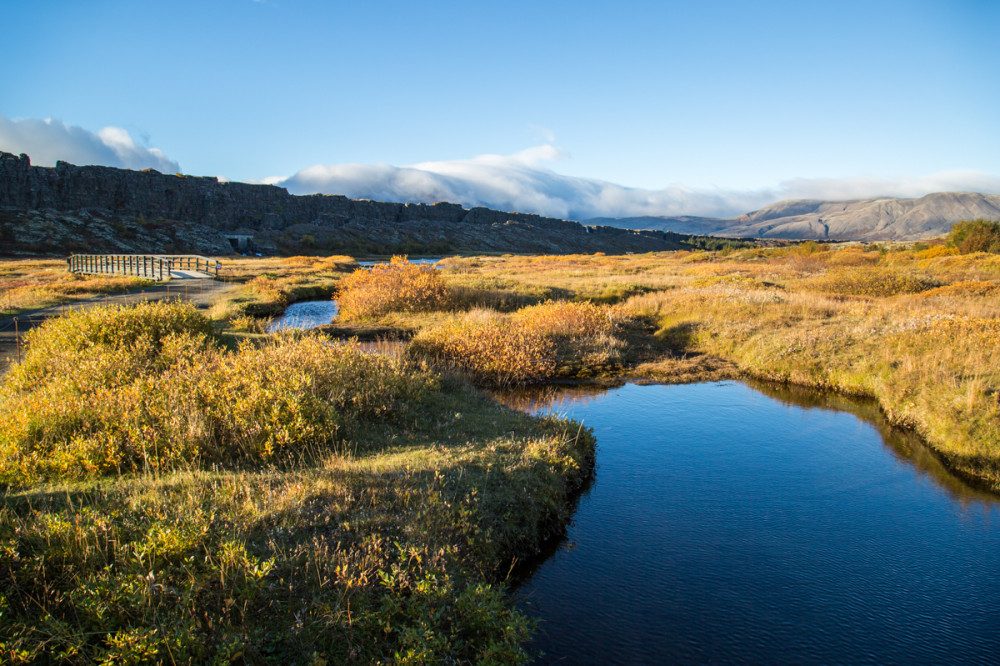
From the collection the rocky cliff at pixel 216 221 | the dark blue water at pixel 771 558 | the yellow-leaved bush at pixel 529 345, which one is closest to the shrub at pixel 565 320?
the yellow-leaved bush at pixel 529 345

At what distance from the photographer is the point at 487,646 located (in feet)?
16.0

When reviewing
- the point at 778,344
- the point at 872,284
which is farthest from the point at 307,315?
the point at 872,284

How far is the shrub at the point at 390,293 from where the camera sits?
24047 millimetres

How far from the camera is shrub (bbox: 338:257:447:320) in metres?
24.0

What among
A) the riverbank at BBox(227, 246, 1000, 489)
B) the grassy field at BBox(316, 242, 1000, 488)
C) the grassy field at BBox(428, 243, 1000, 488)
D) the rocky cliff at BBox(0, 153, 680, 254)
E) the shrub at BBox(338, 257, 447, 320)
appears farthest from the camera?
the rocky cliff at BBox(0, 153, 680, 254)

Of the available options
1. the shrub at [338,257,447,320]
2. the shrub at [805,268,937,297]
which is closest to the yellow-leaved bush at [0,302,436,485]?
the shrub at [338,257,447,320]

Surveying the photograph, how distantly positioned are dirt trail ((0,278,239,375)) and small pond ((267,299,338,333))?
3300 mm

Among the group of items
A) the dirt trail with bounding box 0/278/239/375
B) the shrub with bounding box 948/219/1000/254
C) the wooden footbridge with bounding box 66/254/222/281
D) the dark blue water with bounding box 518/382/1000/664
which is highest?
the shrub with bounding box 948/219/1000/254

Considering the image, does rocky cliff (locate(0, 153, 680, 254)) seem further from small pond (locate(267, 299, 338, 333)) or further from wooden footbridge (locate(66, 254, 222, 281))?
small pond (locate(267, 299, 338, 333))

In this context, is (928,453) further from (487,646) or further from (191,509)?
(191,509)

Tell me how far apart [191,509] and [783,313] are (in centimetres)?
2013

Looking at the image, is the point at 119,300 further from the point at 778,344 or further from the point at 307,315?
the point at 778,344

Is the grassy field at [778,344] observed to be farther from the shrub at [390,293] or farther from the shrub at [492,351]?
the shrub at [390,293]

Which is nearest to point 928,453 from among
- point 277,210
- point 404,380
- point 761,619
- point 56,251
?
point 761,619
